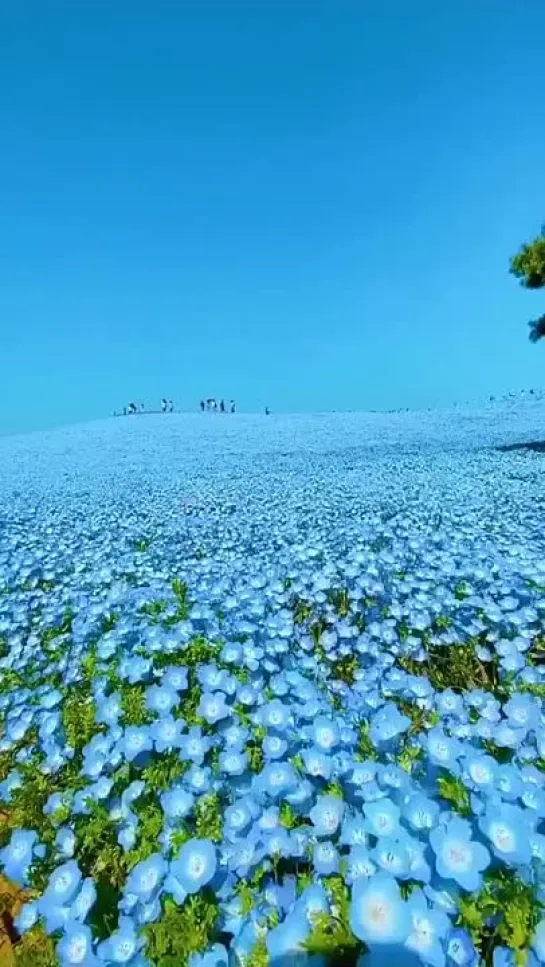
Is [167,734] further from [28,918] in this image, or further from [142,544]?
[142,544]

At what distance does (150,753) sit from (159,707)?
167 millimetres

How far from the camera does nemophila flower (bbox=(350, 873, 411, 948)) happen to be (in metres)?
1.02

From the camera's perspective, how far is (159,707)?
201 centimetres

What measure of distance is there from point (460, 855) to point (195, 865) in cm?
55

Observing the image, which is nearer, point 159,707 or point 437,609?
point 159,707

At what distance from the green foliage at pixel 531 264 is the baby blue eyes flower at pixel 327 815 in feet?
37.9

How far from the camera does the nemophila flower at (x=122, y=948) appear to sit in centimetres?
126

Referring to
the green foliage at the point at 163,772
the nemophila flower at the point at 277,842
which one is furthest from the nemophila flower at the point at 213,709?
the nemophila flower at the point at 277,842

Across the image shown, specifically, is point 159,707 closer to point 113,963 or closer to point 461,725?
point 113,963

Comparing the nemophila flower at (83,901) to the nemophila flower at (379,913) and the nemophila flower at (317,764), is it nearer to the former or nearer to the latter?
the nemophila flower at (317,764)

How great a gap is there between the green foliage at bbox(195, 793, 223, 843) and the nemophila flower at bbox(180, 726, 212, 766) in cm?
12

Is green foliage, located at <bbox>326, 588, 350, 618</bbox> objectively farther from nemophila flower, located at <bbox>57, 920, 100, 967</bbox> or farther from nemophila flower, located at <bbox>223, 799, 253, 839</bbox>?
nemophila flower, located at <bbox>57, 920, 100, 967</bbox>

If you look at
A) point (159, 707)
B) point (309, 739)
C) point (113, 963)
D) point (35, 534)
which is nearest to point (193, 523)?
point (35, 534)

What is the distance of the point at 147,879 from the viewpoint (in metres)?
1.38
